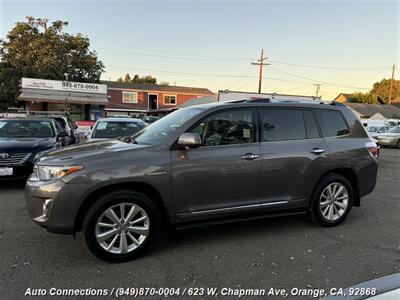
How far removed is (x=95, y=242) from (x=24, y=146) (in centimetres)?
Answer: 442

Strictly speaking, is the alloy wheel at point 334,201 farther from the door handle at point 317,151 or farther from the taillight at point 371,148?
the taillight at point 371,148

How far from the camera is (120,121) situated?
969 cm

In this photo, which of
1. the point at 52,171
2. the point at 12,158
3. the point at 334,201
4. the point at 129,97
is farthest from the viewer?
the point at 129,97

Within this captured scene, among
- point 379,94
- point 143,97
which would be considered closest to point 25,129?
point 143,97

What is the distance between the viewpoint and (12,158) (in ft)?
22.4

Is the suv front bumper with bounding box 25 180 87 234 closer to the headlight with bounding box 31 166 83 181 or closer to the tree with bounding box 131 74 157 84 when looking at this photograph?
the headlight with bounding box 31 166 83 181

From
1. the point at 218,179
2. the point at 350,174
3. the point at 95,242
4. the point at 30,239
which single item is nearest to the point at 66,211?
the point at 95,242

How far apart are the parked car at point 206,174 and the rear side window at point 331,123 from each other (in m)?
0.02

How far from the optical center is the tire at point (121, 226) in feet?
12.1

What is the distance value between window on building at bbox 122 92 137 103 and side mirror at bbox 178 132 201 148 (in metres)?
47.5

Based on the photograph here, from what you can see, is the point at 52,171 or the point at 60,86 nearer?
the point at 52,171

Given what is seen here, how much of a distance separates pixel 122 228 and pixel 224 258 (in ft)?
4.01

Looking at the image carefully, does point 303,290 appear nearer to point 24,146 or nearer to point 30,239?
point 30,239

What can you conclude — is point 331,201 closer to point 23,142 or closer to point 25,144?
point 25,144
